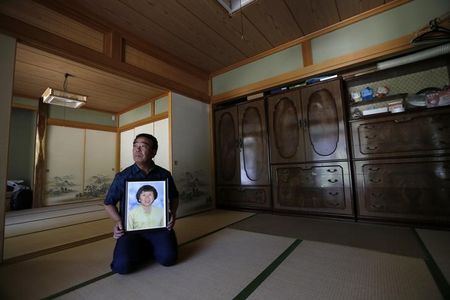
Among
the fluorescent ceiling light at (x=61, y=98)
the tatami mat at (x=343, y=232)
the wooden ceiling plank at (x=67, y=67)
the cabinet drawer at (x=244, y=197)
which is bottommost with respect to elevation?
the tatami mat at (x=343, y=232)

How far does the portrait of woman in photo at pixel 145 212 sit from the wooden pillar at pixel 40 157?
441 cm

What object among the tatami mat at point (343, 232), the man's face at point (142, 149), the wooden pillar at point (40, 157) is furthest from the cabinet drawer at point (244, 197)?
the wooden pillar at point (40, 157)

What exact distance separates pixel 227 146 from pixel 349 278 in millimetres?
2500

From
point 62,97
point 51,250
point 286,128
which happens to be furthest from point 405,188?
point 62,97

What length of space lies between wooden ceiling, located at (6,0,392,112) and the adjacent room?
0.07ft

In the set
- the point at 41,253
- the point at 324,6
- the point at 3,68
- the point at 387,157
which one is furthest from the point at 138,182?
Answer: the point at 324,6

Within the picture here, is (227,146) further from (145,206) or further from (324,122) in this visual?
(145,206)

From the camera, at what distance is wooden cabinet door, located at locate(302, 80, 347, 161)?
2.46 m

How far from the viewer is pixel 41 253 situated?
1709 millimetres

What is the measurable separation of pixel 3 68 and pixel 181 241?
204 cm

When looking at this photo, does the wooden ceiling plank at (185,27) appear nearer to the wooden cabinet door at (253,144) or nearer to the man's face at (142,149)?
the wooden cabinet door at (253,144)

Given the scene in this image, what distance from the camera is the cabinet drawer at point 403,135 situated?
77.2 inches

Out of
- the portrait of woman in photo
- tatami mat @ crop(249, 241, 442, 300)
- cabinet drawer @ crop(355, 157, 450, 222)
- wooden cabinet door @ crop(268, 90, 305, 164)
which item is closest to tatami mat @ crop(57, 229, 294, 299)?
tatami mat @ crop(249, 241, 442, 300)

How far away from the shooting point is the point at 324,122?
8.40 ft
